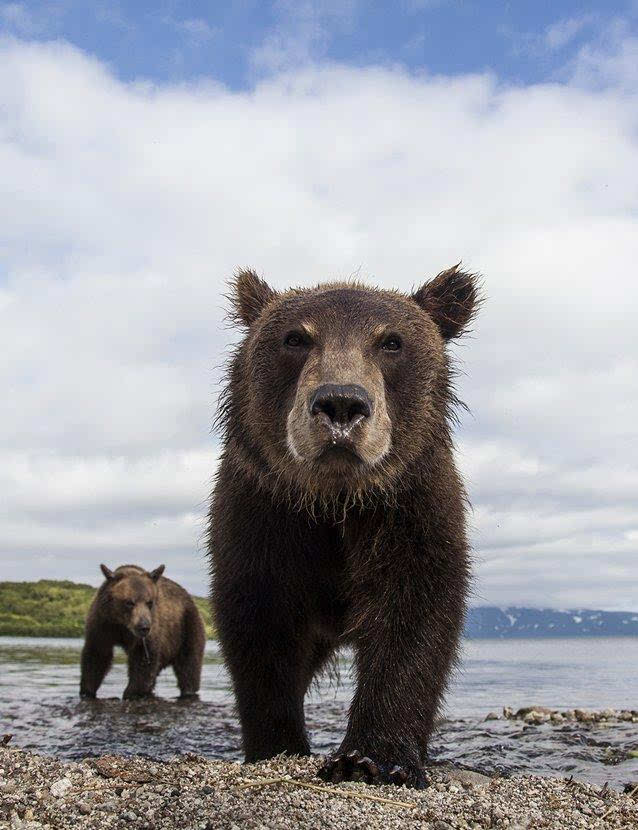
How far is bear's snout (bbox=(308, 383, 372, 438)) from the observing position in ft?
14.3

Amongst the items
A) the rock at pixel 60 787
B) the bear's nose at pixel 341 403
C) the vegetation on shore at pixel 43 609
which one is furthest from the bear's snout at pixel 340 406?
the vegetation on shore at pixel 43 609

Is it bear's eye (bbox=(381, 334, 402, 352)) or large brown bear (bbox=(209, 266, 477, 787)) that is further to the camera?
bear's eye (bbox=(381, 334, 402, 352))

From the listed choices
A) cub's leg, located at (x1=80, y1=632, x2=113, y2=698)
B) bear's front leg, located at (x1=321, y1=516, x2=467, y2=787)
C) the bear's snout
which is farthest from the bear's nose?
cub's leg, located at (x1=80, y1=632, x2=113, y2=698)

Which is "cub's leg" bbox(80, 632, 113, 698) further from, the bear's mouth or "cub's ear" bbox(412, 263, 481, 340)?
the bear's mouth

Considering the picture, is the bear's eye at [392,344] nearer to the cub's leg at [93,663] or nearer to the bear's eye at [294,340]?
the bear's eye at [294,340]

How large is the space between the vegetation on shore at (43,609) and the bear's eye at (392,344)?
208ft

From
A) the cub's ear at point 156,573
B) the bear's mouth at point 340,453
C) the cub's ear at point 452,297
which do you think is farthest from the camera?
the cub's ear at point 156,573

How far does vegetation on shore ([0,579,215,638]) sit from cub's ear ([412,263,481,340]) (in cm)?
6276

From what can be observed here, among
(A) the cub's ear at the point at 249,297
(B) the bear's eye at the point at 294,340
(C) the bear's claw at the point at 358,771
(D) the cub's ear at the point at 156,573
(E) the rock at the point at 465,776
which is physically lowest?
(E) the rock at the point at 465,776

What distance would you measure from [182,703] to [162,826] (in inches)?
410

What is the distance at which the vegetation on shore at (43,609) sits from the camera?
66.1 metres

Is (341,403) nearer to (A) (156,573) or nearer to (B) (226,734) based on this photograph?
(B) (226,734)

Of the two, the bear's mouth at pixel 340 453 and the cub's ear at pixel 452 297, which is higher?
the cub's ear at pixel 452 297

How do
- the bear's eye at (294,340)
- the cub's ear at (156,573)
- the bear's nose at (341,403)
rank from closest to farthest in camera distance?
the bear's nose at (341,403), the bear's eye at (294,340), the cub's ear at (156,573)
